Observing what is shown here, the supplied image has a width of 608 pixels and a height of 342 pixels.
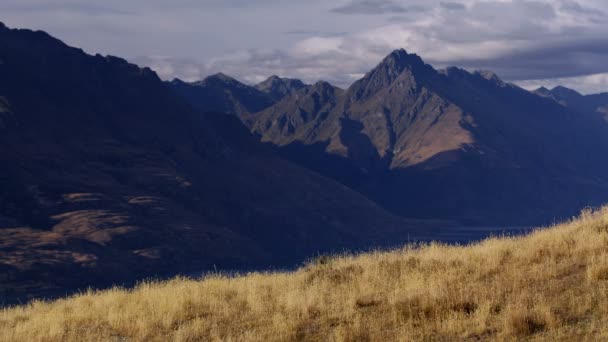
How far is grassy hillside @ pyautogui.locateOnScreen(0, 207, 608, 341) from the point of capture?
13031 millimetres

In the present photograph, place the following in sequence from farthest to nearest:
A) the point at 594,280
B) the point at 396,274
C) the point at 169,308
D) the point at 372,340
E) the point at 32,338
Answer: the point at 396,274
the point at 169,308
the point at 32,338
the point at 594,280
the point at 372,340

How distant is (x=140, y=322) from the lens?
1611 cm

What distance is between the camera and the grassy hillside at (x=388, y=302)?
13031 millimetres

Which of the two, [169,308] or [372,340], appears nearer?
[372,340]

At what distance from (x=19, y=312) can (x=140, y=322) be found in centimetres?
662

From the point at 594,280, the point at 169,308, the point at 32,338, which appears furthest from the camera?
the point at 169,308

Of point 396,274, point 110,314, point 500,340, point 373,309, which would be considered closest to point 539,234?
point 396,274

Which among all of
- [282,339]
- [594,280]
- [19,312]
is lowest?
[19,312]

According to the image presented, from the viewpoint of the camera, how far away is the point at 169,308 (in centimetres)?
1722

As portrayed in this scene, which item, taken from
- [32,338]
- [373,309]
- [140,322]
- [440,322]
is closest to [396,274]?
[373,309]

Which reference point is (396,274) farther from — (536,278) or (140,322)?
(140,322)

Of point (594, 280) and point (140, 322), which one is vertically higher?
point (594, 280)

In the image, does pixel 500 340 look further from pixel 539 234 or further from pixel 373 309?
pixel 539 234

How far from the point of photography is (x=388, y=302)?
50.8ft
